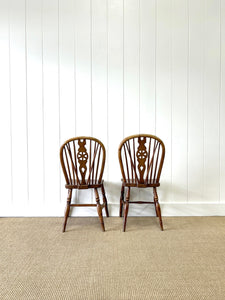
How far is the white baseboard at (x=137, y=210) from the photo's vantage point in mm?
2947

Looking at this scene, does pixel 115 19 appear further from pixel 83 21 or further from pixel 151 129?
pixel 151 129

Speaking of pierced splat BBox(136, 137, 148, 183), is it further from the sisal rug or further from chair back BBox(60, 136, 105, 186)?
the sisal rug

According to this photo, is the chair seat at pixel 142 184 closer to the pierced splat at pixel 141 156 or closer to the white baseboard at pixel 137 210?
the pierced splat at pixel 141 156

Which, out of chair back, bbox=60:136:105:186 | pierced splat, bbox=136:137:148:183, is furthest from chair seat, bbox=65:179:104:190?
pierced splat, bbox=136:137:148:183

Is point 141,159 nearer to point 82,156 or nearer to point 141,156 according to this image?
point 141,156

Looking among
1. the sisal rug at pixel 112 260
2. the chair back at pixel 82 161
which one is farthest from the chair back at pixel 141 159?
the sisal rug at pixel 112 260

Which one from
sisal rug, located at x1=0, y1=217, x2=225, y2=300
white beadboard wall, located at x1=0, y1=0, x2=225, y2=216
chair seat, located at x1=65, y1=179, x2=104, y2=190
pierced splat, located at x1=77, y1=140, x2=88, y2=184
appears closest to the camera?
sisal rug, located at x1=0, y1=217, x2=225, y2=300

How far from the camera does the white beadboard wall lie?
293 centimetres

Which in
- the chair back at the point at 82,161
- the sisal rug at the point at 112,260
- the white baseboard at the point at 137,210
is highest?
the chair back at the point at 82,161

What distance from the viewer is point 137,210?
2.96 m

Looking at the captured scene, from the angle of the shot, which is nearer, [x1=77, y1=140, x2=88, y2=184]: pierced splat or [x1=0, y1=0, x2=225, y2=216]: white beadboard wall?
[x1=77, y1=140, x2=88, y2=184]: pierced splat

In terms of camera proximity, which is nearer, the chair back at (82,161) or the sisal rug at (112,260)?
the sisal rug at (112,260)

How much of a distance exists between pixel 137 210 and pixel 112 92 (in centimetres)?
117

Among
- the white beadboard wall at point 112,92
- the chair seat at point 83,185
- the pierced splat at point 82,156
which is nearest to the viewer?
the chair seat at point 83,185
